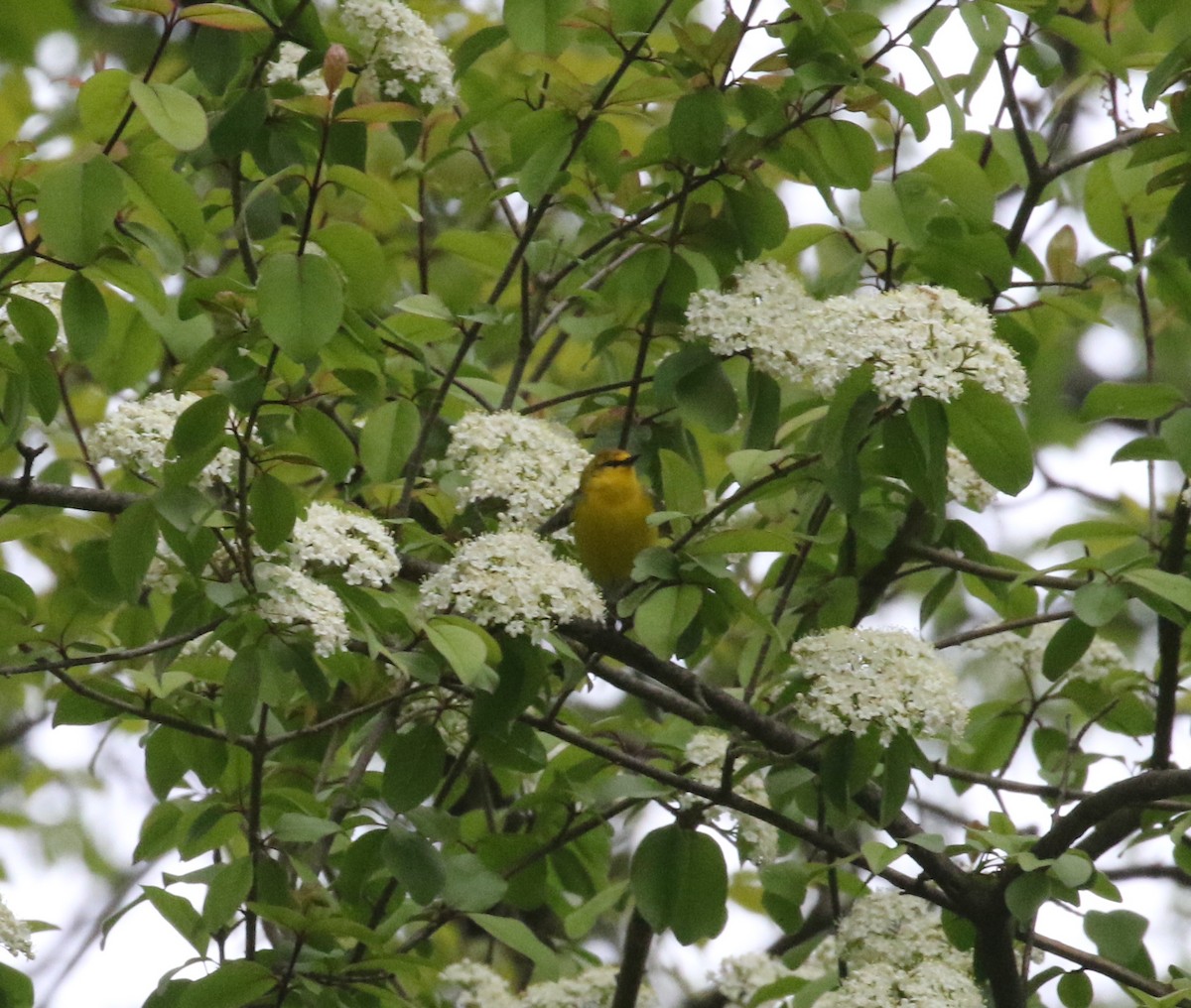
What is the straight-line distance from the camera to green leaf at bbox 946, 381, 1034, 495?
9.17 feet

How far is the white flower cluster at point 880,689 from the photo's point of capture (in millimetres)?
2986

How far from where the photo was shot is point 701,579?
3.07 metres

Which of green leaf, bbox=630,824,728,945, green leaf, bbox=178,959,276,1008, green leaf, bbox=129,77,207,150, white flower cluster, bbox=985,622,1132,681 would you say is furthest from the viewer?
white flower cluster, bbox=985,622,1132,681

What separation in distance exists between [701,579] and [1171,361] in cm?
589

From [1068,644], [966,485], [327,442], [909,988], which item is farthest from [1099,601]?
[327,442]

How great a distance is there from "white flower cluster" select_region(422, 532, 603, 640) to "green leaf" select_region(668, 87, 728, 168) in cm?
86

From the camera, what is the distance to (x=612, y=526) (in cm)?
470

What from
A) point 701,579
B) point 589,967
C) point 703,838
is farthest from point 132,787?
point 701,579

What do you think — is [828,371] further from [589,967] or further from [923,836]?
[589,967]

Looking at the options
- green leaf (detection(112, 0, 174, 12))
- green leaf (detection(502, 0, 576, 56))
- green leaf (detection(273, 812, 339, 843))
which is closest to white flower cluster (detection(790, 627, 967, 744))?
green leaf (detection(273, 812, 339, 843))

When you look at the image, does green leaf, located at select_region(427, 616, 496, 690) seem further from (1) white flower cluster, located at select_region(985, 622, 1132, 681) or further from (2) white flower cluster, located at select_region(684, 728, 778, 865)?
(1) white flower cluster, located at select_region(985, 622, 1132, 681)

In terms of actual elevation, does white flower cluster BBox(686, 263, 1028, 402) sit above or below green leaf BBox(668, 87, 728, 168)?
below

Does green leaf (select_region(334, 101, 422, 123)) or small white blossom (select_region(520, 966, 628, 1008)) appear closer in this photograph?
green leaf (select_region(334, 101, 422, 123))

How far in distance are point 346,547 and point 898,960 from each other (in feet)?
5.42
